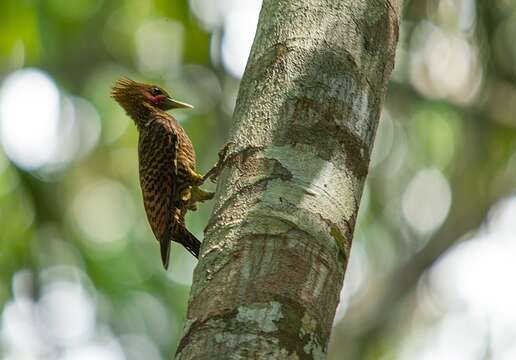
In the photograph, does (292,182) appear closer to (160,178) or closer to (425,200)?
(160,178)

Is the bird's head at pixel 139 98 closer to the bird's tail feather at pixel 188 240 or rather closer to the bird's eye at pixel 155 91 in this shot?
the bird's eye at pixel 155 91

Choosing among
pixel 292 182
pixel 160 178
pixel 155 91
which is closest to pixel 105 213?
pixel 155 91

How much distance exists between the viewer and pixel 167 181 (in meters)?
5.91

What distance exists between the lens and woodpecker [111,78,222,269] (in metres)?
5.73

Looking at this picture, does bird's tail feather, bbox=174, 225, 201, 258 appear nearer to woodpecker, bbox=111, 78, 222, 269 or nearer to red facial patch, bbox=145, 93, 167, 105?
woodpecker, bbox=111, 78, 222, 269

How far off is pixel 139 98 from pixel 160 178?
78 cm

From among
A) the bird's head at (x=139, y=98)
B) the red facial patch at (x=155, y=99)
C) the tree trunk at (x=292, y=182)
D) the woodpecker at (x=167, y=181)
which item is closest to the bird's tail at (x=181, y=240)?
the woodpecker at (x=167, y=181)

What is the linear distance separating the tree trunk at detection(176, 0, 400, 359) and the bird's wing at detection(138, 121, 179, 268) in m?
2.65

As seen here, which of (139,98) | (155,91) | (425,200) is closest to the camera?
(139,98)

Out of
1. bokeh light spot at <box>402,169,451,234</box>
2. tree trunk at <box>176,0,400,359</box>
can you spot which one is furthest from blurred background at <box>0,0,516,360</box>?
tree trunk at <box>176,0,400,359</box>

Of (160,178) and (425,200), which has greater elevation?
(425,200)

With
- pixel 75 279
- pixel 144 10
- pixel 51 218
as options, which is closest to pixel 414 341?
pixel 75 279

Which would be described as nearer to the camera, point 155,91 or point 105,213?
point 155,91

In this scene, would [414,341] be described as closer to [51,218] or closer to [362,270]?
[362,270]
